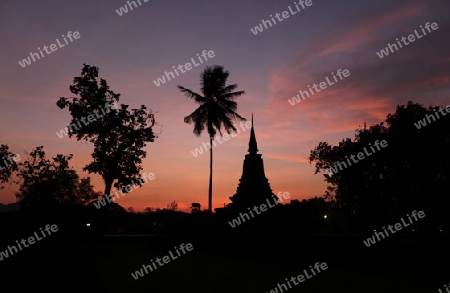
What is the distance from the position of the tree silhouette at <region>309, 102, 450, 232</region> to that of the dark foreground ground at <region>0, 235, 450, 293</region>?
30.7ft

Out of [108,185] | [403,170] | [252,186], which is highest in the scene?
[108,185]

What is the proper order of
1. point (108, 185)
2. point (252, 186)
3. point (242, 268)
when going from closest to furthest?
point (242, 268) → point (108, 185) → point (252, 186)

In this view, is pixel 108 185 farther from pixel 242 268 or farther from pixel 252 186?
pixel 242 268

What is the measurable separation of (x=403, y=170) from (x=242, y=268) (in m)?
18.0

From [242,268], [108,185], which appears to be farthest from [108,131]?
[242,268]

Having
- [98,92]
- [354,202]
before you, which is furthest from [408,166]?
[98,92]

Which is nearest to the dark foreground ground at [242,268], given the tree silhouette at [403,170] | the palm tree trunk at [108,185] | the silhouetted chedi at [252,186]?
the palm tree trunk at [108,185]

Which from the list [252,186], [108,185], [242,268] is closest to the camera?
[242,268]

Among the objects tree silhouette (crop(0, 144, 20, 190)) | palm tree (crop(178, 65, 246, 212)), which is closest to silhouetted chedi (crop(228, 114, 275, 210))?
palm tree (crop(178, 65, 246, 212))

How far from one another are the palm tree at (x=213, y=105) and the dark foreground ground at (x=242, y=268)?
12.7m

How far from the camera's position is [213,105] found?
1431 inches

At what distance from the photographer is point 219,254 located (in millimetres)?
26125

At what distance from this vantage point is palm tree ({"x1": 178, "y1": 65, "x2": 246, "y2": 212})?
36188mm

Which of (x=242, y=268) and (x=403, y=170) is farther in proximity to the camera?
(x=403, y=170)
